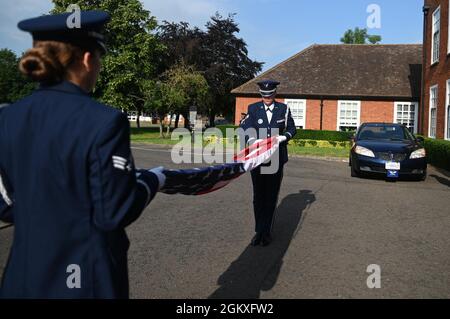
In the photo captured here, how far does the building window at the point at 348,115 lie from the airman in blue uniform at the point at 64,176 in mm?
30857

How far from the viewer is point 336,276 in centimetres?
438

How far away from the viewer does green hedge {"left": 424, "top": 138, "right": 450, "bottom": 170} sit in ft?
45.8

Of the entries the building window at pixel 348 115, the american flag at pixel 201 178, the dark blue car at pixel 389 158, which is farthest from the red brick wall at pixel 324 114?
the american flag at pixel 201 178

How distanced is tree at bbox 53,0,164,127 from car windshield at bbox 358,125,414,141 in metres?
26.8

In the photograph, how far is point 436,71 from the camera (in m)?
20.1

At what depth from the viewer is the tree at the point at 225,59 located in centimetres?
4738

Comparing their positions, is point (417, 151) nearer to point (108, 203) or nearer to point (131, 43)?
point (108, 203)

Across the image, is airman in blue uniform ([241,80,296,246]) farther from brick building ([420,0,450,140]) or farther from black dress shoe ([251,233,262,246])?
brick building ([420,0,450,140])

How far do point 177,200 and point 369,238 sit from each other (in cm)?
381

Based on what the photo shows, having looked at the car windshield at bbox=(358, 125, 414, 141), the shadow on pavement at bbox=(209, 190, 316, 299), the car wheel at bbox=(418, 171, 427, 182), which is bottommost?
the shadow on pavement at bbox=(209, 190, 316, 299)

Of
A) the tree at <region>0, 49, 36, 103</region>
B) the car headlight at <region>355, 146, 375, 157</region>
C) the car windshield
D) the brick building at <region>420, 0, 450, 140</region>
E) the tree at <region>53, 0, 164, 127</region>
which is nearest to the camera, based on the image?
the car headlight at <region>355, 146, 375, 157</region>

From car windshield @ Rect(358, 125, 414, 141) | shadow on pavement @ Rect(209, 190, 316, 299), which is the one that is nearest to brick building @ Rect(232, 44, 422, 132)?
car windshield @ Rect(358, 125, 414, 141)

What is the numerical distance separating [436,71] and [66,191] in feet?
70.7
